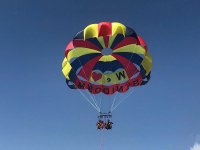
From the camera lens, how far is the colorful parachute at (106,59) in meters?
37.3

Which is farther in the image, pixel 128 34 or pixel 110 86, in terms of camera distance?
pixel 110 86

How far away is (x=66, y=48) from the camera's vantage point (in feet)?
128

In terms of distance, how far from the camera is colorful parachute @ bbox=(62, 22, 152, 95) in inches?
1469

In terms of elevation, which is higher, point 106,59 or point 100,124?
point 106,59

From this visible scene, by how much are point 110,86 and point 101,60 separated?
6.94ft

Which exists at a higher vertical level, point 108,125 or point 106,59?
point 106,59

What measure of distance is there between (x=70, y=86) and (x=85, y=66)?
203 cm

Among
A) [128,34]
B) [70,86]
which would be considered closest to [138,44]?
[128,34]

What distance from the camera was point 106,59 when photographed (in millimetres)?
40719

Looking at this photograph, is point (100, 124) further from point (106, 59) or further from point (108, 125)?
point (106, 59)

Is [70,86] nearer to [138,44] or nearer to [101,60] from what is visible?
[101,60]

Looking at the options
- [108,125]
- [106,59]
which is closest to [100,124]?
[108,125]

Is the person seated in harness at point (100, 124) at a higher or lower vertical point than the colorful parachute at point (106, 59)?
lower

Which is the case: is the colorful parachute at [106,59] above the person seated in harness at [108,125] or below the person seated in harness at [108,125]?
above
